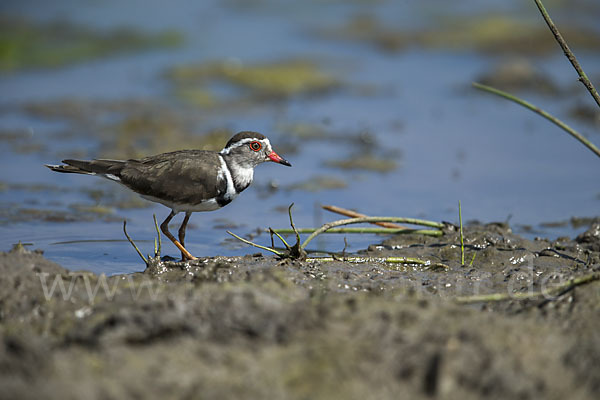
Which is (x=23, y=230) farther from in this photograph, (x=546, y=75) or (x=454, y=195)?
(x=546, y=75)

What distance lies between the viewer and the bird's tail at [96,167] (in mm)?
6828

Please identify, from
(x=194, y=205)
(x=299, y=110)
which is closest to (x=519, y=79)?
(x=299, y=110)

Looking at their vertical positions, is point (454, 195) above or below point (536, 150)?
below

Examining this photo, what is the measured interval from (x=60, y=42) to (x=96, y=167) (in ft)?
29.0

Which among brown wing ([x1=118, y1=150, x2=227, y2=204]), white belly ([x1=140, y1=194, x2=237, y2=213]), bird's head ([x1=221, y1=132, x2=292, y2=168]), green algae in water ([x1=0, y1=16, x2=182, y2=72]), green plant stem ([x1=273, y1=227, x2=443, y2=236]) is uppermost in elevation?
green algae in water ([x1=0, y1=16, x2=182, y2=72])

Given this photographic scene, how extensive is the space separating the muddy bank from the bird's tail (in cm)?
182

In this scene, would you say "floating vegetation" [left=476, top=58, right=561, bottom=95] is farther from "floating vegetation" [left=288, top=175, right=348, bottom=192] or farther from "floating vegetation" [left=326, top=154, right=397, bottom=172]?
"floating vegetation" [left=288, top=175, right=348, bottom=192]

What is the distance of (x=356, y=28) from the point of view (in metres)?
16.3

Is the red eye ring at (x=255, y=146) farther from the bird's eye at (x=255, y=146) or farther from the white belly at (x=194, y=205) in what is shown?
the white belly at (x=194, y=205)

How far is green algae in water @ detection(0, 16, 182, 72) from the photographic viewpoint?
559 inches

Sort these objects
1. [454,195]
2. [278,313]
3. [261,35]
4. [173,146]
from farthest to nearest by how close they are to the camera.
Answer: [261,35] < [173,146] < [454,195] < [278,313]

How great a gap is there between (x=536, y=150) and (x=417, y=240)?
3.93 metres

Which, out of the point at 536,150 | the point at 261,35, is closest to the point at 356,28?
the point at 261,35

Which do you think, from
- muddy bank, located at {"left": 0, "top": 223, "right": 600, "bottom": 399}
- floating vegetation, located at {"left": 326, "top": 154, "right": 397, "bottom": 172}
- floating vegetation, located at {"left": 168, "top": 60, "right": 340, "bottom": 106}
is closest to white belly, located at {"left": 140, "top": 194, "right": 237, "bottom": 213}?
muddy bank, located at {"left": 0, "top": 223, "right": 600, "bottom": 399}
